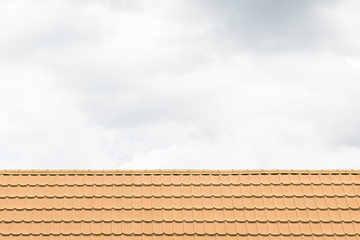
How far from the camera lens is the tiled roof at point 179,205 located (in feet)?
39.5

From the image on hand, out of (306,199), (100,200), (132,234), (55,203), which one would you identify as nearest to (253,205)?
(306,199)

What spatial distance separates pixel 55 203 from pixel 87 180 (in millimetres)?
1136

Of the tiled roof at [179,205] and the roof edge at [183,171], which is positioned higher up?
the roof edge at [183,171]

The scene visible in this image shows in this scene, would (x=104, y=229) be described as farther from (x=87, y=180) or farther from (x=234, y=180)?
(x=234, y=180)

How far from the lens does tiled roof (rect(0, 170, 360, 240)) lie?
12.0 m

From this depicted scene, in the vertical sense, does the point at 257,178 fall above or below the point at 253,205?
above

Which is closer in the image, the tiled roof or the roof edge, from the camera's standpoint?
the tiled roof

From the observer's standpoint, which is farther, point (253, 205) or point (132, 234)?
point (253, 205)

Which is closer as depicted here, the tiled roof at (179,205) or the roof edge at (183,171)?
the tiled roof at (179,205)

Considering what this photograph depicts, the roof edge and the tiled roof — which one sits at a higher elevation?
the roof edge

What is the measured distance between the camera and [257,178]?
44.3 ft

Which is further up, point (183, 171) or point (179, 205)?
point (183, 171)

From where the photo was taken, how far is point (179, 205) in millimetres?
12703

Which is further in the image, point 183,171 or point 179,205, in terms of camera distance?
point 183,171
